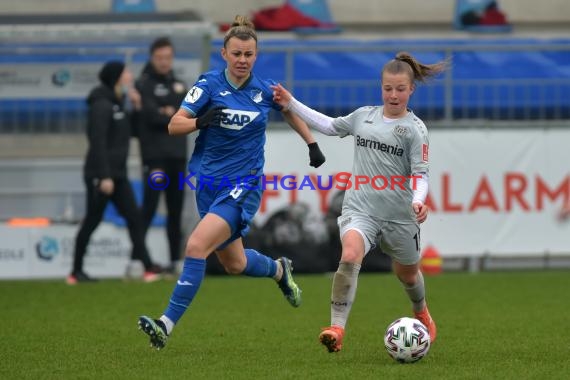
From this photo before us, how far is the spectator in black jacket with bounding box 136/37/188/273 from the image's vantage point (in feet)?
47.8

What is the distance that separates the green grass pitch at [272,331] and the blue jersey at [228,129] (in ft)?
3.83

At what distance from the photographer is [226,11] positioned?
23266 millimetres

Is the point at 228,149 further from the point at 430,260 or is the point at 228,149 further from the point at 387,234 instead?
the point at 430,260

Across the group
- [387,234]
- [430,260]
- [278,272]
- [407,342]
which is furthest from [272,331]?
[430,260]

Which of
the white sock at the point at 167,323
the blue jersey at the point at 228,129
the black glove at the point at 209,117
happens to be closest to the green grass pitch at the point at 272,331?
the white sock at the point at 167,323

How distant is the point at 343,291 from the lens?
8125 millimetres

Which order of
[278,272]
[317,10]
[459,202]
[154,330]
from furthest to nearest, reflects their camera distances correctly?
[317,10], [459,202], [278,272], [154,330]

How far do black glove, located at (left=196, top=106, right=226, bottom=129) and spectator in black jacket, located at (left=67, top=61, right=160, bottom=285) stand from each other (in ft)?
19.1

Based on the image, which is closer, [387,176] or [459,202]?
[387,176]

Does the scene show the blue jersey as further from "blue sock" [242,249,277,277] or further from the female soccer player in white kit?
"blue sock" [242,249,277,277]

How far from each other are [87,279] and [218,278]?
1.66 m

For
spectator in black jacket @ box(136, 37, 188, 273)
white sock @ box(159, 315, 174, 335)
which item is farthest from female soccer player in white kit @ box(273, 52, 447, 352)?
spectator in black jacket @ box(136, 37, 188, 273)

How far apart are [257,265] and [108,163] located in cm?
506

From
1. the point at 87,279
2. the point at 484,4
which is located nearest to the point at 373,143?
the point at 87,279
